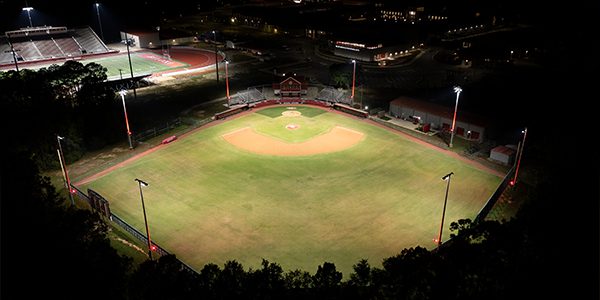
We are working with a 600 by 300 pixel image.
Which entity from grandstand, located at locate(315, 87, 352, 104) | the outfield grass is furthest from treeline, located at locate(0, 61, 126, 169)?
grandstand, located at locate(315, 87, 352, 104)

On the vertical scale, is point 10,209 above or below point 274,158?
above

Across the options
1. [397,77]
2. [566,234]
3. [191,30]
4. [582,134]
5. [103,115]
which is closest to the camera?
[566,234]

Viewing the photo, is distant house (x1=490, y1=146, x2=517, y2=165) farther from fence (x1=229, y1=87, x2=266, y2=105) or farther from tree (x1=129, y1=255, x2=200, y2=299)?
tree (x1=129, y1=255, x2=200, y2=299)

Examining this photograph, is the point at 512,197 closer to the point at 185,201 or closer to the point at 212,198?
the point at 212,198

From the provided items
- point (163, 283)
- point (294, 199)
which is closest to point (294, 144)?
point (294, 199)

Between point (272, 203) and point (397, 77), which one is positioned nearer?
point (272, 203)

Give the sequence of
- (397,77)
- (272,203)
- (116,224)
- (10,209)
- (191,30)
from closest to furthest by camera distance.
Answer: (10,209)
(116,224)
(272,203)
(397,77)
(191,30)

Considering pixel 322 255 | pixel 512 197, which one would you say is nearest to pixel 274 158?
pixel 322 255
